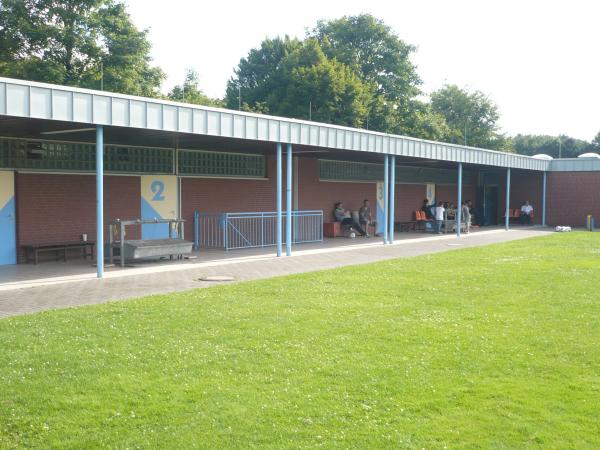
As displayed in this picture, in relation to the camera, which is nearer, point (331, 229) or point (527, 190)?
point (331, 229)

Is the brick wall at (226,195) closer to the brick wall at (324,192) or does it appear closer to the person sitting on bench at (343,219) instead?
the brick wall at (324,192)

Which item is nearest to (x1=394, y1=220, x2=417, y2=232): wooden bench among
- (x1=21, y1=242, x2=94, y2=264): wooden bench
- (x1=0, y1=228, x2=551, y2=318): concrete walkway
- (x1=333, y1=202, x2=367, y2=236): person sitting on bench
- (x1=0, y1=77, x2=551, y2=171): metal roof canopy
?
(x1=333, y1=202, x2=367, y2=236): person sitting on bench

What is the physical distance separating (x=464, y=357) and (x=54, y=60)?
31909 millimetres

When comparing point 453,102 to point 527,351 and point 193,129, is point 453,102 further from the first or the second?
point 527,351

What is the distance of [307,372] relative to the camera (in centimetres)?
649

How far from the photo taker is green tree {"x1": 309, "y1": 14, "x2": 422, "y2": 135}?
178 ft

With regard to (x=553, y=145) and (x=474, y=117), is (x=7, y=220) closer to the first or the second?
Answer: (x=474, y=117)

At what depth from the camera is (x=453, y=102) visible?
71.7m

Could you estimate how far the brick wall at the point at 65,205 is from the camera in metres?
15.5

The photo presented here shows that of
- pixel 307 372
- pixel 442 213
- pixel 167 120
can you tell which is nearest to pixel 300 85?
pixel 442 213

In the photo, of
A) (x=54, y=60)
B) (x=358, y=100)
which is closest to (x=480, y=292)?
(x=54, y=60)

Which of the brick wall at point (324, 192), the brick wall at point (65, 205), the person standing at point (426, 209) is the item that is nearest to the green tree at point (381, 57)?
the person standing at point (426, 209)

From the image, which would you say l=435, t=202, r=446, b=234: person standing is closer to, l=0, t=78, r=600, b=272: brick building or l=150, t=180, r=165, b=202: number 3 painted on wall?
l=0, t=78, r=600, b=272: brick building

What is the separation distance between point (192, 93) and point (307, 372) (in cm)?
4888
